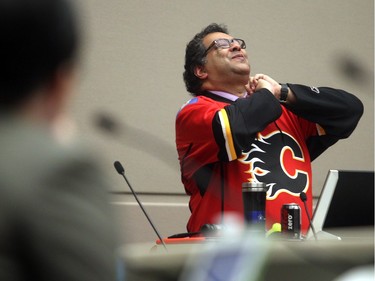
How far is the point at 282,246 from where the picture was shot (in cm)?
130

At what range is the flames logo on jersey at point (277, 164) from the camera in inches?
107

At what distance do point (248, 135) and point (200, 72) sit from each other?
2.01ft

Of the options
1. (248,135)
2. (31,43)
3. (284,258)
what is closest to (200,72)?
(248,135)

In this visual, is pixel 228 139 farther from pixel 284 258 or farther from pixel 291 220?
pixel 284 258

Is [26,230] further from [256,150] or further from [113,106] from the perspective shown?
[113,106]

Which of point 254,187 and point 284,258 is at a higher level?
point 284,258

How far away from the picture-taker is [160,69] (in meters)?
4.21

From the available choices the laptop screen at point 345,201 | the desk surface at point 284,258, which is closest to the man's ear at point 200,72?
the laptop screen at point 345,201

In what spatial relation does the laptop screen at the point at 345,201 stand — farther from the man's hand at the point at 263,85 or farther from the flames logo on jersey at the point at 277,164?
the man's hand at the point at 263,85

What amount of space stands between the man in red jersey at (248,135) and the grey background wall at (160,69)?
2.66 feet

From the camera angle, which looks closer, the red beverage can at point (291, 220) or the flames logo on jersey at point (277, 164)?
the red beverage can at point (291, 220)

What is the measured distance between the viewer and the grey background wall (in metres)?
4.00

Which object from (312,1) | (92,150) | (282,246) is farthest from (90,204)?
(312,1)

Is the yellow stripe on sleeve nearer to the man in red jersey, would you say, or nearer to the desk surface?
the man in red jersey
